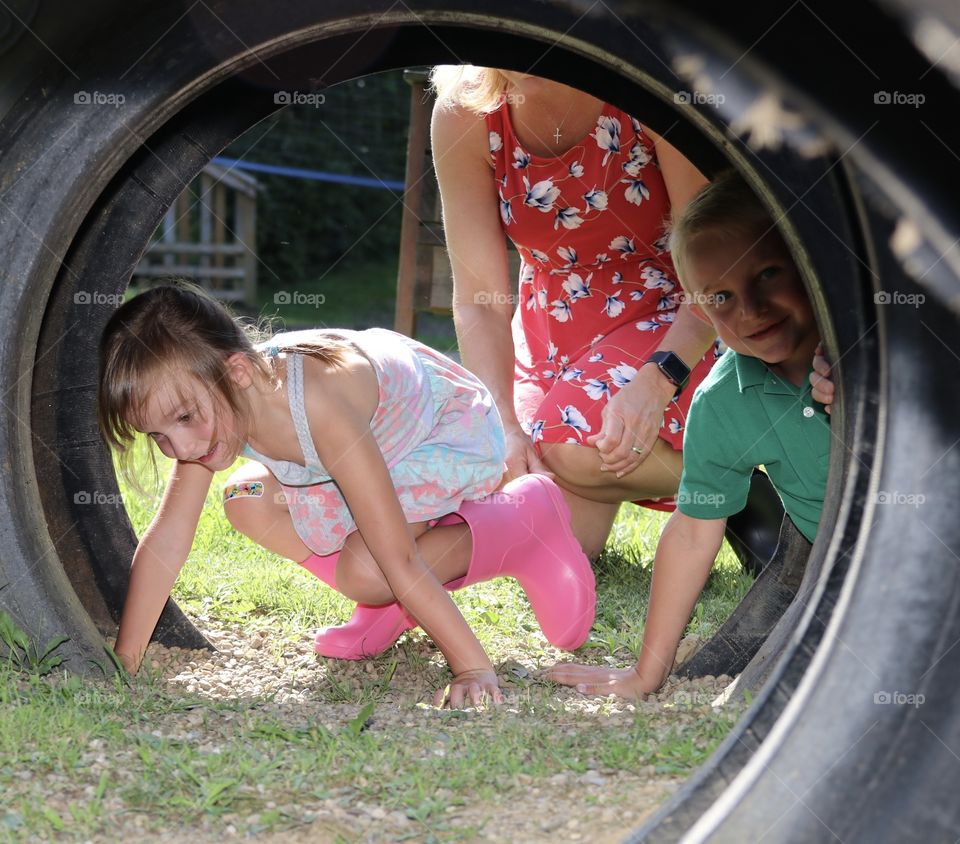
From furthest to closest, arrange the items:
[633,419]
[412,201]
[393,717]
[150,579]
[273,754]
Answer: [412,201], [633,419], [150,579], [393,717], [273,754]

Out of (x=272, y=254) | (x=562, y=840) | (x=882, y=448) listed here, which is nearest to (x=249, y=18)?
(x=882, y=448)

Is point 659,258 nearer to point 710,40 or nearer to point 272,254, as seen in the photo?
point 710,40

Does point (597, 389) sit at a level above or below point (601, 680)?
above

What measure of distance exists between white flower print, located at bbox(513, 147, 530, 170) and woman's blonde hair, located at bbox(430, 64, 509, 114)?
15 centimetres

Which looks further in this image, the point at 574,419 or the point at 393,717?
the point at 574,419

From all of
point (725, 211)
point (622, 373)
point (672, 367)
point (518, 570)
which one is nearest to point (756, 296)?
point (725, 211)

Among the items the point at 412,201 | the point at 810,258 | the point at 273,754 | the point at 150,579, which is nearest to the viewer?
the point at 810,258

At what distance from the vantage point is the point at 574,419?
3359 mm

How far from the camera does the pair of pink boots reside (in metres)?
2.68

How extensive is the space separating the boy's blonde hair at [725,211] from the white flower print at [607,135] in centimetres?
90

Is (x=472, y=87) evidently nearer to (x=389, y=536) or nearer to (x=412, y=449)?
(x=412, y=449)

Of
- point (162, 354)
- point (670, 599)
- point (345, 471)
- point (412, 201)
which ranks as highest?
point (412, 201)

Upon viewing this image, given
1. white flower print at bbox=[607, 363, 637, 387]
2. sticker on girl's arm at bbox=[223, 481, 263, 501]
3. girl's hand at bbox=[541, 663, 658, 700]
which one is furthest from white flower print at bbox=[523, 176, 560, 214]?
girl's hand at bbox=[541, 663, 658, 700]

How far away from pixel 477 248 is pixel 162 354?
1459 mm
